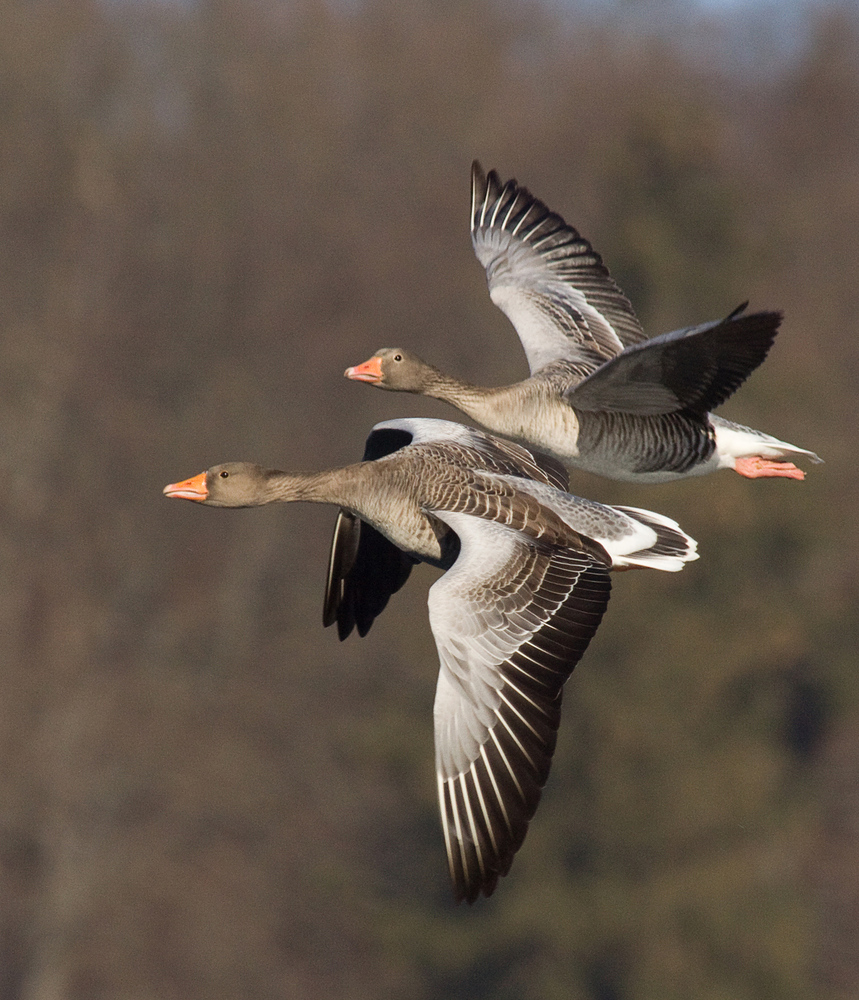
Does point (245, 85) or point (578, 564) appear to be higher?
point (245, 85)

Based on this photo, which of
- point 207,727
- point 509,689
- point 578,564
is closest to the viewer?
point 509,689

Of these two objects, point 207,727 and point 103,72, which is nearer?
point 207,727

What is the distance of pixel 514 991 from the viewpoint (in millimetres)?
30641

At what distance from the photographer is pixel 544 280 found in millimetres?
12547

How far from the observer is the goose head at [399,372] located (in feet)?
38.4

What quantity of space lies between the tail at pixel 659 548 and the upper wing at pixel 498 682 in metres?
0.81

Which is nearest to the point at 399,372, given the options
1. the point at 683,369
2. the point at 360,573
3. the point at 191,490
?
the point at 360,573

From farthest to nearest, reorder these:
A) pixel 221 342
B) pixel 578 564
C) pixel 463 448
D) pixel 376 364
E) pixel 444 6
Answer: pixel 444 6
pixel 221 342
pixel 376 364
pixel 463 448
pixel 578 564

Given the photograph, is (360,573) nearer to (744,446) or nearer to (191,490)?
(191,490)

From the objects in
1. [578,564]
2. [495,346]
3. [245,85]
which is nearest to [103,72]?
[245,85]

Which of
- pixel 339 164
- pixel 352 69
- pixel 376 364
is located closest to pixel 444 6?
pixel 352 69

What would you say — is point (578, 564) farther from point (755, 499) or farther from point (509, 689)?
point (755, 499)

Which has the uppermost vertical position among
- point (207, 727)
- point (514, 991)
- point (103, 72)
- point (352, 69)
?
point (352, 69)

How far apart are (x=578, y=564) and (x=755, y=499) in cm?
2334
